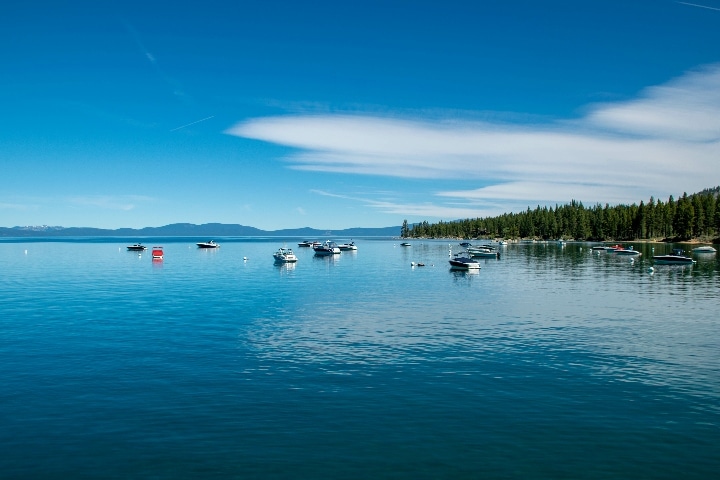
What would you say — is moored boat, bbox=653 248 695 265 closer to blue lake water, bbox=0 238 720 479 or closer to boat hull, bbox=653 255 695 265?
boat hull, bbox=653 255 695 265

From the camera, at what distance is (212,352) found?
43.4 m

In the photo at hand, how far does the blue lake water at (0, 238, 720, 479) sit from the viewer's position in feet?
74.5

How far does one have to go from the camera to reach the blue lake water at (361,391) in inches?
894

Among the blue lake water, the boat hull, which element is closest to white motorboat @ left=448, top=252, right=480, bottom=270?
the boat hull

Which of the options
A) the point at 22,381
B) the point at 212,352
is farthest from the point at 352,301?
the point at 22,381

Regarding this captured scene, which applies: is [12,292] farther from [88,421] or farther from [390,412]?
[390,412]

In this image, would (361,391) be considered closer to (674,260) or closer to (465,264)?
(465,264)

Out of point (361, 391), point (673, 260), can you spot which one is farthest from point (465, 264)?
point (361, 391)

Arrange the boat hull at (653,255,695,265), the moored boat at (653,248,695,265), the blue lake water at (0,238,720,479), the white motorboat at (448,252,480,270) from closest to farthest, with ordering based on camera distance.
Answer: the blue lake water at (0,238,720,479) → the white motorboat at (448,252,480,270) → the boat hull at (653,255,695,265) → the moored boat at (653,248,695,265)

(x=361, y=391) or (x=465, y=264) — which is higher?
(x=465, y=264)

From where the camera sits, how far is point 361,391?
32.2 metres

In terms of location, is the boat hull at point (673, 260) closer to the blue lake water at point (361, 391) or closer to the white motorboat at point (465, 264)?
the white motorboat at point (465, 264)

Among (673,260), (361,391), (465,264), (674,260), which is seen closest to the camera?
(361,391)

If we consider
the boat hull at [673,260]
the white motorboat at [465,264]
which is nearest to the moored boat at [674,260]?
the boat hull at [673,260]
